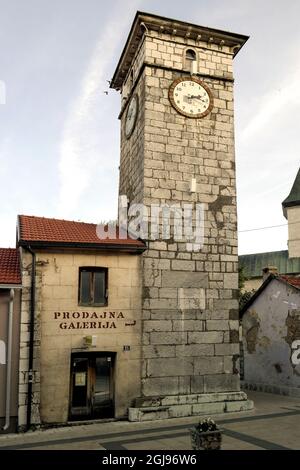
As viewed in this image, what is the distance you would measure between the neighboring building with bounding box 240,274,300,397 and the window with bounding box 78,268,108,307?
320 inches

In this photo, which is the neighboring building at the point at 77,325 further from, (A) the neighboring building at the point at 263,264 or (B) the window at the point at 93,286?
(A) the neighboring building at the point at 263,264

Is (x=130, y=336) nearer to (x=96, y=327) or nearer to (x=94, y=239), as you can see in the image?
(x=96, y=327)

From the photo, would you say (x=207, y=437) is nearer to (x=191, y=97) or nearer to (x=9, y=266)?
(x=9, y=266)

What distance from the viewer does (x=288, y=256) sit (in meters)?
38.1

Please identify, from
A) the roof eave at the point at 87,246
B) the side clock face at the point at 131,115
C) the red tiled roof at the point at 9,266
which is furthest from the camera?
the side clock face at the point at 131,115

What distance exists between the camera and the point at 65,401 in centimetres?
1223

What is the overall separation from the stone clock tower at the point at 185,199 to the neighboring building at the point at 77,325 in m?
0.53

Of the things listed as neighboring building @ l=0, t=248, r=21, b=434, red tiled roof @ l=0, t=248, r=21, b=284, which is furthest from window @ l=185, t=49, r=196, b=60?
neighboring building @ l=0, t=248, r=21, b=434

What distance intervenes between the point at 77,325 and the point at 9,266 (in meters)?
2.64

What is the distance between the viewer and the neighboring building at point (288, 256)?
1446 inches

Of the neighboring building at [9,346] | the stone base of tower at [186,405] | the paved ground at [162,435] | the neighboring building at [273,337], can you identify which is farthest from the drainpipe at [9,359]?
the neighboring building at [273,337]

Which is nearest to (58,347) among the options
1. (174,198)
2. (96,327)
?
(96,327)

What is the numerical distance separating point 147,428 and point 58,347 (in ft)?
11.0

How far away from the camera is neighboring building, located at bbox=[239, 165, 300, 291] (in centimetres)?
3672
